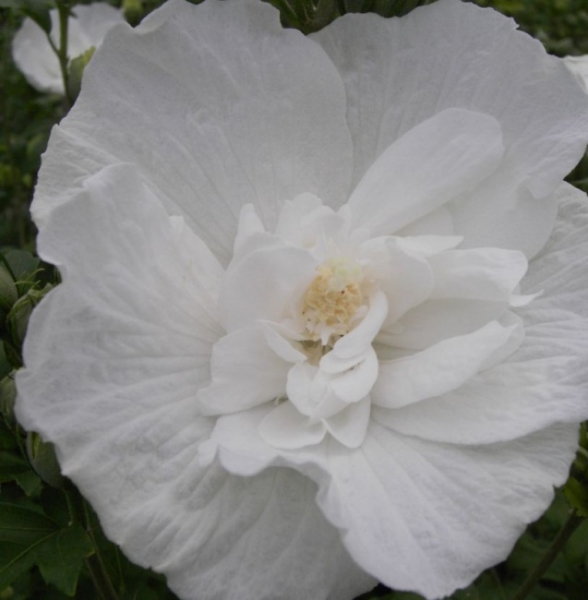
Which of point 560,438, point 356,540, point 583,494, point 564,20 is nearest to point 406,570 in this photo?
point 356,540

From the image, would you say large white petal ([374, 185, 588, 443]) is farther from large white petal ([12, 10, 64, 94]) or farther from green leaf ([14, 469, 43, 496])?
large white petal ([12, 10, 64, 94])

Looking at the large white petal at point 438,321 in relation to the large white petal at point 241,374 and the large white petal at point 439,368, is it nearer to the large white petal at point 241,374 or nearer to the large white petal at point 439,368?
the large white petal at point 439,368

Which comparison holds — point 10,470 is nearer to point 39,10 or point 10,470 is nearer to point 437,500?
point 437,500

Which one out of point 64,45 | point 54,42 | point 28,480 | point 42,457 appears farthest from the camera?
point 54,42

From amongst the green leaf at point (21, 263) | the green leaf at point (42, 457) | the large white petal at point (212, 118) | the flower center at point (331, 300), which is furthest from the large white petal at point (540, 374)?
the green leaf at point (21, 263)

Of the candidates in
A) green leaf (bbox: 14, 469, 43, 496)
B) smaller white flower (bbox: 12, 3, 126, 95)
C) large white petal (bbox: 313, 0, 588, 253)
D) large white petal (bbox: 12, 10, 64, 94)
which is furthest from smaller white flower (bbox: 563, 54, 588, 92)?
large white petal (bbox: 12, 10, 64, 94)

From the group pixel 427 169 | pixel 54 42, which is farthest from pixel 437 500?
pixel 54 42

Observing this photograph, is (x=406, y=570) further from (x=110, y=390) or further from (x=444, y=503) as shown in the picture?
(x=110, y=390)
